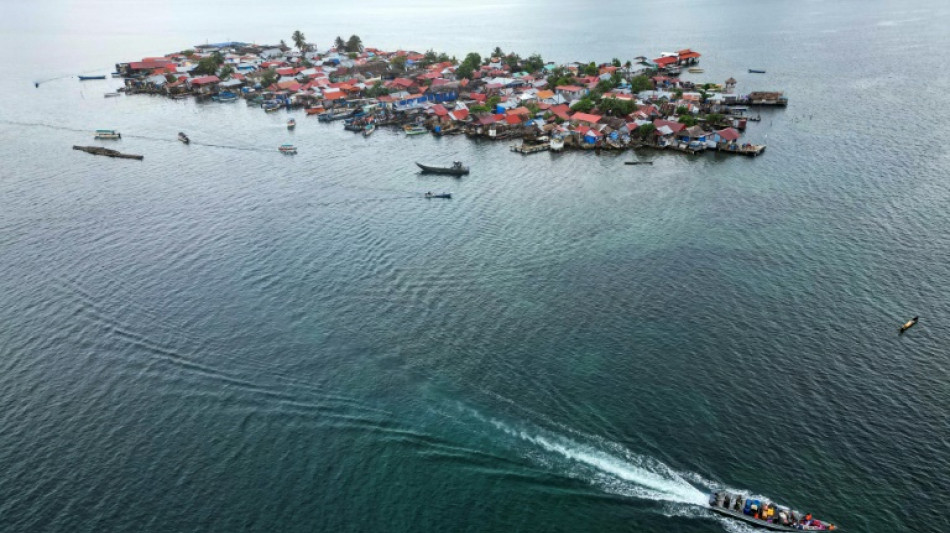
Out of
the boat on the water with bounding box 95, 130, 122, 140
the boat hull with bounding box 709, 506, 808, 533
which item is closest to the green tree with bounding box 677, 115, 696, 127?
the boat hull with bounding box 709, 506, 808, 533

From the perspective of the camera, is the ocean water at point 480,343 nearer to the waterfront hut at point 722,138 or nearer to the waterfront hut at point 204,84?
the waterfront hut at point 722,138

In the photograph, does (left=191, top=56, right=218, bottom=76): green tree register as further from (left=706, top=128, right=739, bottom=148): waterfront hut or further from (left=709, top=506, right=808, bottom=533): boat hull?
(left=709, top=506, right=808, bottom=533): boat hull

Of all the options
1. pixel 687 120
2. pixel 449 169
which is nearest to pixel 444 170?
pixel 449 169

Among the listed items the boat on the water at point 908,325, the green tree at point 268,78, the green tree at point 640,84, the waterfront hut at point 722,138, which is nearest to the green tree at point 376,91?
the green tree at point 268,78

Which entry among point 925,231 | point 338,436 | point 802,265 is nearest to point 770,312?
point 802,265

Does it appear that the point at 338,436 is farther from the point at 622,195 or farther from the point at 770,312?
the point at 622,195

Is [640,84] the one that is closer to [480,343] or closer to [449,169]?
[449,169]
